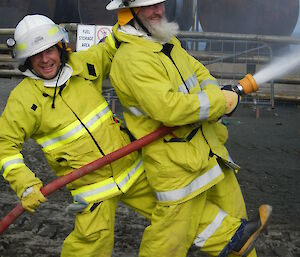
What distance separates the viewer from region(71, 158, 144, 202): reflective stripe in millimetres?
3332

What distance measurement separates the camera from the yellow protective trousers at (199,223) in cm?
326

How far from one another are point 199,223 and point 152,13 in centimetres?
136

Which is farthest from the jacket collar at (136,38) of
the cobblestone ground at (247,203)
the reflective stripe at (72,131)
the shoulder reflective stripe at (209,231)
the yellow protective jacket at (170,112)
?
the cobblestone ground at (247,203)

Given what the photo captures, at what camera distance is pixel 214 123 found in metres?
3.55

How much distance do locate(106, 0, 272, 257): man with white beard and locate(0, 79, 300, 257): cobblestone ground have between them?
83 cm

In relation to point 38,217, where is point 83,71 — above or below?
above

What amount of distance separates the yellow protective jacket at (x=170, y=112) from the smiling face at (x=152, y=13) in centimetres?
12

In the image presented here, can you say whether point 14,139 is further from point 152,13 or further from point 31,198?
point 152,13

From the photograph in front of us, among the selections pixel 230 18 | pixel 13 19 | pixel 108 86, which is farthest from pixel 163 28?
pixel 13 19

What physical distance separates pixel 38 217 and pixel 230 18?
8.56m

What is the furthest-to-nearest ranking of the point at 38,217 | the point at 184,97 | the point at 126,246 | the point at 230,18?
the point at 230,18
the point at 38,217
the point at 126,246
the point at 184,97

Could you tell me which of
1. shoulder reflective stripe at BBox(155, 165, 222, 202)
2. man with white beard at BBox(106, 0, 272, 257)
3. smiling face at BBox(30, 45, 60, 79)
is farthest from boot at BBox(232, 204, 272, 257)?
smiling face at BBox(30, 45, 60, 79)

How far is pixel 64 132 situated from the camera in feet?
10.6

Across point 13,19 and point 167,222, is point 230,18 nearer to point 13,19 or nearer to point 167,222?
point 13,19
